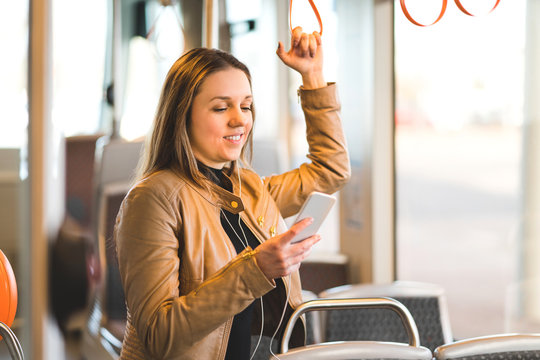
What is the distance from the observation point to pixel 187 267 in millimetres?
1468

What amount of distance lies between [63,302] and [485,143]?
2.17m

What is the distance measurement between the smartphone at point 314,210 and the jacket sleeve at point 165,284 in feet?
0.38

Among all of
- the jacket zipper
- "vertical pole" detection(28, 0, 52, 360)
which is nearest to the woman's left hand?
the jacket zipper

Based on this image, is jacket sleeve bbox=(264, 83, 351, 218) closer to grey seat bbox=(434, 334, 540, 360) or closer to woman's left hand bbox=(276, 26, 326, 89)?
woman's left hand bbox=(276, 26, 326, 89)

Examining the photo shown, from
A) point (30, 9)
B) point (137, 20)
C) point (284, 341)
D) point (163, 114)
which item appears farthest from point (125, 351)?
point (137, 20)

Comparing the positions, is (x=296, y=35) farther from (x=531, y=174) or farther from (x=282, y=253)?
(x=531, y=174)

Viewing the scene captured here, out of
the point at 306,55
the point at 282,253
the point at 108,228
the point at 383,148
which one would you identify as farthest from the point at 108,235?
the point at 282,253

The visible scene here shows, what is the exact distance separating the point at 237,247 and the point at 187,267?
146mm

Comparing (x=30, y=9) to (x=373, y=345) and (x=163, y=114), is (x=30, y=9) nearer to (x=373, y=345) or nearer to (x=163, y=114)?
(x=163, y=114)

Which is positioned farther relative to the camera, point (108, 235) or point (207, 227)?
point (108, 235)

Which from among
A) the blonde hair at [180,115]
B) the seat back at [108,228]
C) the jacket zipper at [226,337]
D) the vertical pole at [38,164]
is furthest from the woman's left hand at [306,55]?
the seat back at [108,228]

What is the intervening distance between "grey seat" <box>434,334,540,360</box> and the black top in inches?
16.8

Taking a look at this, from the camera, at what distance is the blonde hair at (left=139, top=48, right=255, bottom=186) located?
59.9 inches

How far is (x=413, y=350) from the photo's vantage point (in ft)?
4.83
